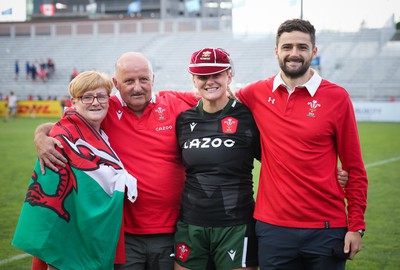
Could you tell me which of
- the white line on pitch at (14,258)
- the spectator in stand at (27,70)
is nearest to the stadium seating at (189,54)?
the spectator in stand at (27,70)

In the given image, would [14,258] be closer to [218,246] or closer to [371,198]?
[218,246]

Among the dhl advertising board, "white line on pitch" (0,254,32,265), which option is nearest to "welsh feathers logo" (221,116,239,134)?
"white line on pitch" (0,254,32,265)

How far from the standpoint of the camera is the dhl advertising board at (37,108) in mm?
33344

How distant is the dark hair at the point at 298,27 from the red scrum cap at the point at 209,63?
1.38 feet

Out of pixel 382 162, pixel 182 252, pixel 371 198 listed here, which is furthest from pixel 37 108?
pixel 182 252

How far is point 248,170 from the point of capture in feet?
12.8

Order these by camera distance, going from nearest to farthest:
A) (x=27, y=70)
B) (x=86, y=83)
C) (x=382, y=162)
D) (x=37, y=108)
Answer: (x=86, y=83) → (x=382, y=162) → (x=37, y=108) → (x=27, y=70)

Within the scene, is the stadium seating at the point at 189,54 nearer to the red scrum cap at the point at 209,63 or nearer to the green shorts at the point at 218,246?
the red scrum cap at the point at 209,63

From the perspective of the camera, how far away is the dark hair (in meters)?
3.60

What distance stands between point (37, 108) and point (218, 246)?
31.9m

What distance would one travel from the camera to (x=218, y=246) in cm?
379

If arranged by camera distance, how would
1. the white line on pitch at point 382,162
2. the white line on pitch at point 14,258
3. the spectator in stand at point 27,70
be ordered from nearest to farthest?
1. the white line on pitch at point 14,258
2. the white line on pitch at point 382,162
3. the spectator in stand at point 27,70

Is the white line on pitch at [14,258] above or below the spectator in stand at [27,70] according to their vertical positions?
below

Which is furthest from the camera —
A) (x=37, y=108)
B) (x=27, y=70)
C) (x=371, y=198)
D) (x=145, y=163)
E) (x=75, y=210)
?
(x=27, y=70)
